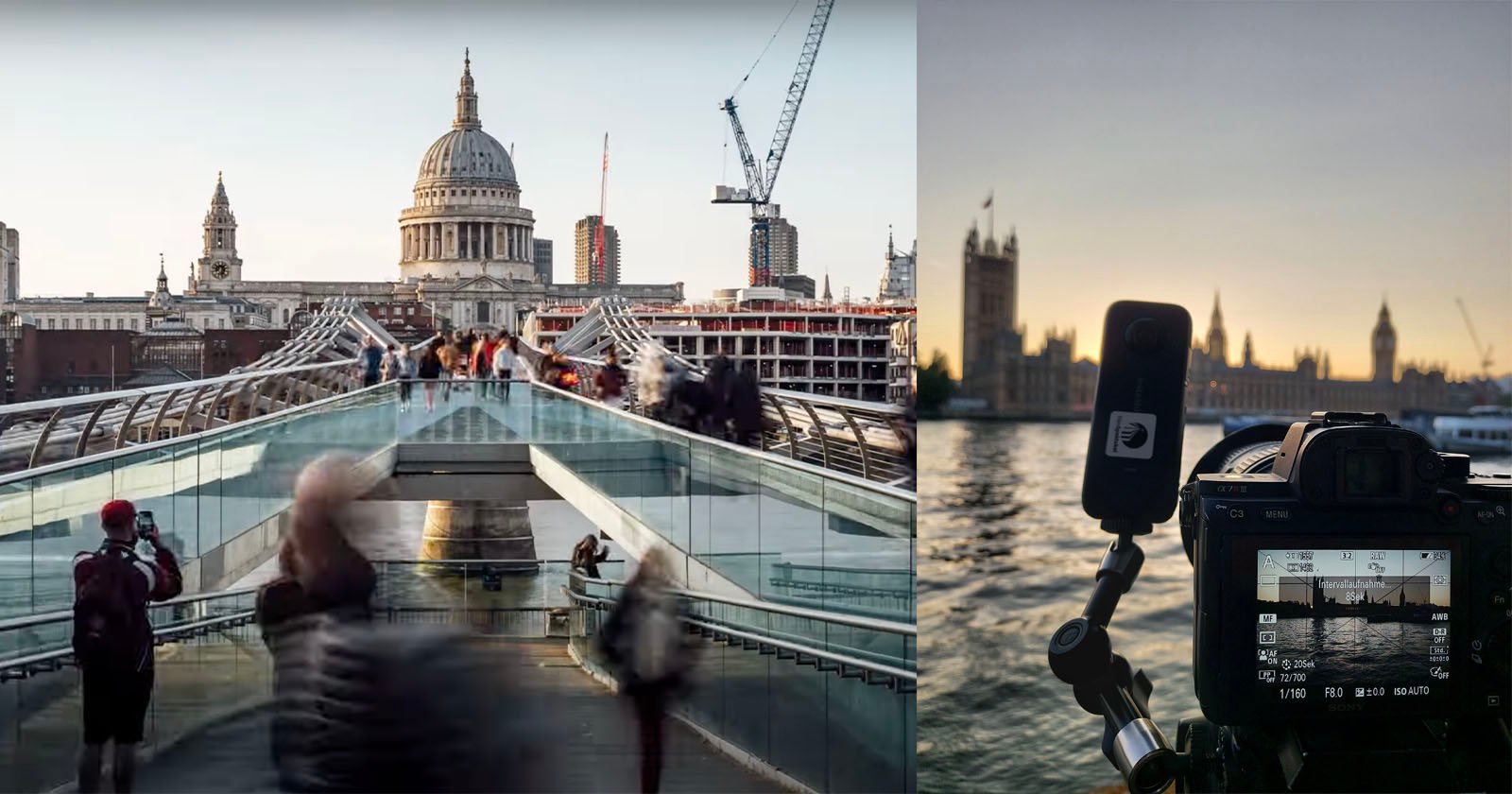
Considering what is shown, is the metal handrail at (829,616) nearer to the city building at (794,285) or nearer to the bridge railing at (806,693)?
the bridge railing at (806,693)

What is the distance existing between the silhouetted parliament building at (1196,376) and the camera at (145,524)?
901cm

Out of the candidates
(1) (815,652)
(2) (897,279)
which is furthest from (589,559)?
(2) (897,279)

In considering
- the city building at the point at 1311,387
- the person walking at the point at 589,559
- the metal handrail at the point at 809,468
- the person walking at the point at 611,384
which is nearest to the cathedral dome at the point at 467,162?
the city building at the point at 1311,387

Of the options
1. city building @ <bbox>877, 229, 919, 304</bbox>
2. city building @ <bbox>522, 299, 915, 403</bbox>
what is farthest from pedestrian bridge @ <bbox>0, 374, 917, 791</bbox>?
city building @ <bbox>522, 299, 915, 403</bbox>

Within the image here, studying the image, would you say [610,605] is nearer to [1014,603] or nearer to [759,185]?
[1014,603]

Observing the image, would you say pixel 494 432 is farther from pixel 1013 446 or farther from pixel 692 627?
pixel 1013 446

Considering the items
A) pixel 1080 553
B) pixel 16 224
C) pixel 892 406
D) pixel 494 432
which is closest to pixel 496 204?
pixel 16 224

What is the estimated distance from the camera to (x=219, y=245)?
67750mm

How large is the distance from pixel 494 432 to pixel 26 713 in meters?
5.55

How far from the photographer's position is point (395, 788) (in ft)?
8.18

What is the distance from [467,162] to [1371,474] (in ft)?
224

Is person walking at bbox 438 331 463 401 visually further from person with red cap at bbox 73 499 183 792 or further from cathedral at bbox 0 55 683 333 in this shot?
cathedral at bbox 0 55 683 333

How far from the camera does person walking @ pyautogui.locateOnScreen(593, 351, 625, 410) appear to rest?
8180 mm

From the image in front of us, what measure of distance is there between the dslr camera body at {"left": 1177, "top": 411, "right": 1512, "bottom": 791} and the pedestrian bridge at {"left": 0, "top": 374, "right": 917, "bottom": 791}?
2.53 ft
